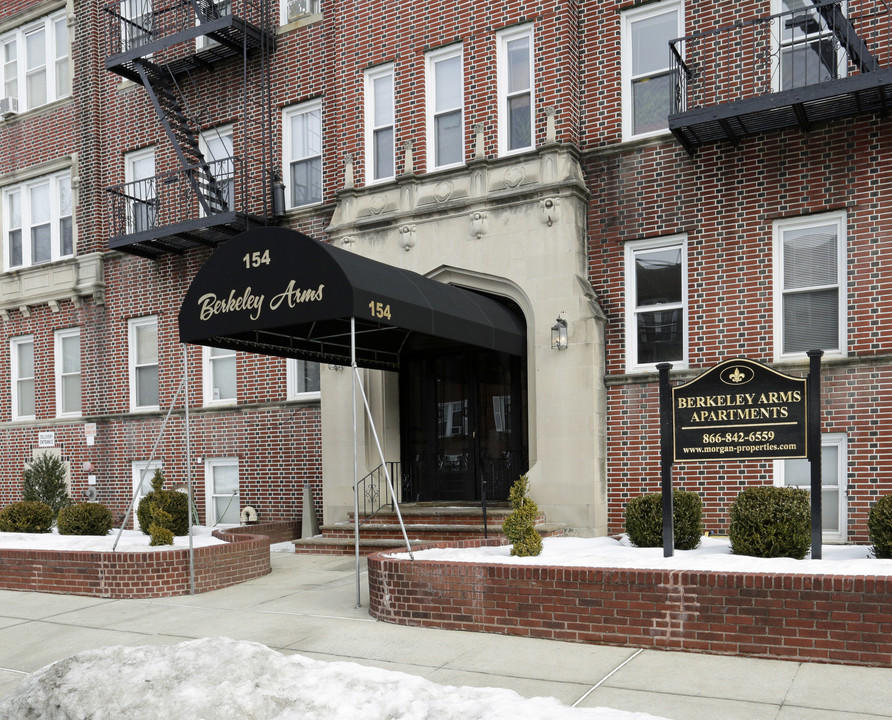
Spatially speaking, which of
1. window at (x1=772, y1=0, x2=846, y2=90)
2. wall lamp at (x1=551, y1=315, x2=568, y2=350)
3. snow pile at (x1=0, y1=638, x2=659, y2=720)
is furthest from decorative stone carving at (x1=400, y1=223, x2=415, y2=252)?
snow pile at (x1=0, y1=638, x2=659, y2=720)

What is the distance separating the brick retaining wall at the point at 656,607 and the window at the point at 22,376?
51.7ft

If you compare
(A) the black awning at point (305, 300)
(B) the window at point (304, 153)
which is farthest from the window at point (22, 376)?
(A) the black awning at point (305, 300)

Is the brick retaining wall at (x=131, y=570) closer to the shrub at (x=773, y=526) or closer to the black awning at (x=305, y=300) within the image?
the black awning at (x=305, y=300)

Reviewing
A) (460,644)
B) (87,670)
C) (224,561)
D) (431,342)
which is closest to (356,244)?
(431,342)

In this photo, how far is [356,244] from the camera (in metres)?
16.3

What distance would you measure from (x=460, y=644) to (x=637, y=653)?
163cm

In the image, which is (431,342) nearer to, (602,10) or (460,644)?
(602,10)

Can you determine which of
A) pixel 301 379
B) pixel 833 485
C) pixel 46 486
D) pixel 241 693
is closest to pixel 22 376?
pixel 46 486

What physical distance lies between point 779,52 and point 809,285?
3381mm

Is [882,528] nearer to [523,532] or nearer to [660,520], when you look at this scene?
[660,520]

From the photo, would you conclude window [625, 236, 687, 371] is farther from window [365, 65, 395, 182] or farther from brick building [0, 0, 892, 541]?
window [365, 65, 395, 182]

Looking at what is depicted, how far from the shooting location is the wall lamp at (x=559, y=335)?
1418 centimetres

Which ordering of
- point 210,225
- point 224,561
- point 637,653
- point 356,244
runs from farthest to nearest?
point 210,225
point 356,244
point 224,561
point 637,653

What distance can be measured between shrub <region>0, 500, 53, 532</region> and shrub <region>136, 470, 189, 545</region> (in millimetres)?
2110
